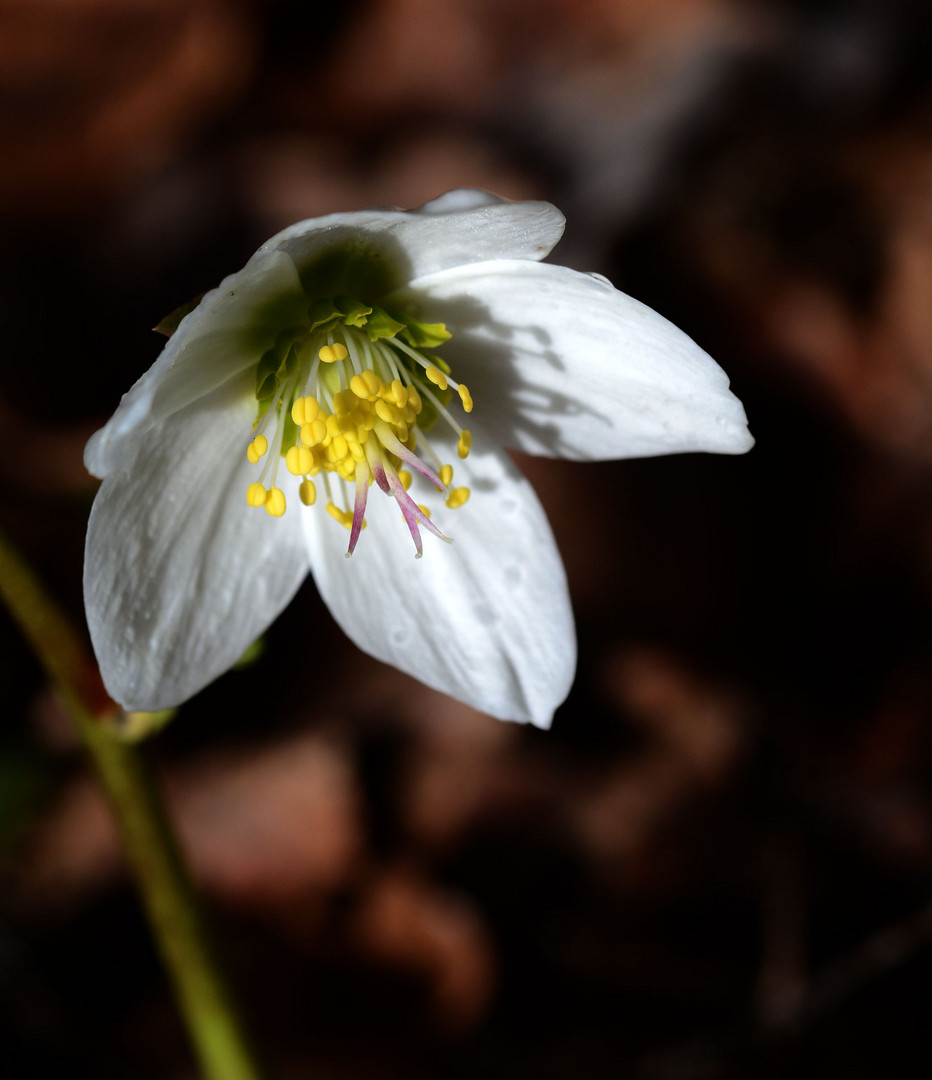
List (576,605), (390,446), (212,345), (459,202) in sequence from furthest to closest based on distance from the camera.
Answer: (576,605)
(390,446)
(212,345)
(459,202)

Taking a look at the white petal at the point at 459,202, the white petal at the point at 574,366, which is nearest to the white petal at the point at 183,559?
the white petal at the point at 574,366

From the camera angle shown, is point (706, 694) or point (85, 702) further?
point (706, 694)

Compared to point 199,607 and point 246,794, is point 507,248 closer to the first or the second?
point 199,607

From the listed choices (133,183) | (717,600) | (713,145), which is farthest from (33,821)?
(713,145)

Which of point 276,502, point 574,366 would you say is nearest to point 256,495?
point 276,502

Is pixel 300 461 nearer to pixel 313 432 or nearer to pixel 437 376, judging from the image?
pixel 313 432

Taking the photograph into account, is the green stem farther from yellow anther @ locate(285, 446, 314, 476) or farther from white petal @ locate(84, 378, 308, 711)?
yellow anther @ locate(285, 446, 314, 476)

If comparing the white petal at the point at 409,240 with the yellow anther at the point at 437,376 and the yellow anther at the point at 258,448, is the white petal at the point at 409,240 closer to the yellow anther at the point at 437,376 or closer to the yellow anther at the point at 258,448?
the yellow anther at the point at 437,376
